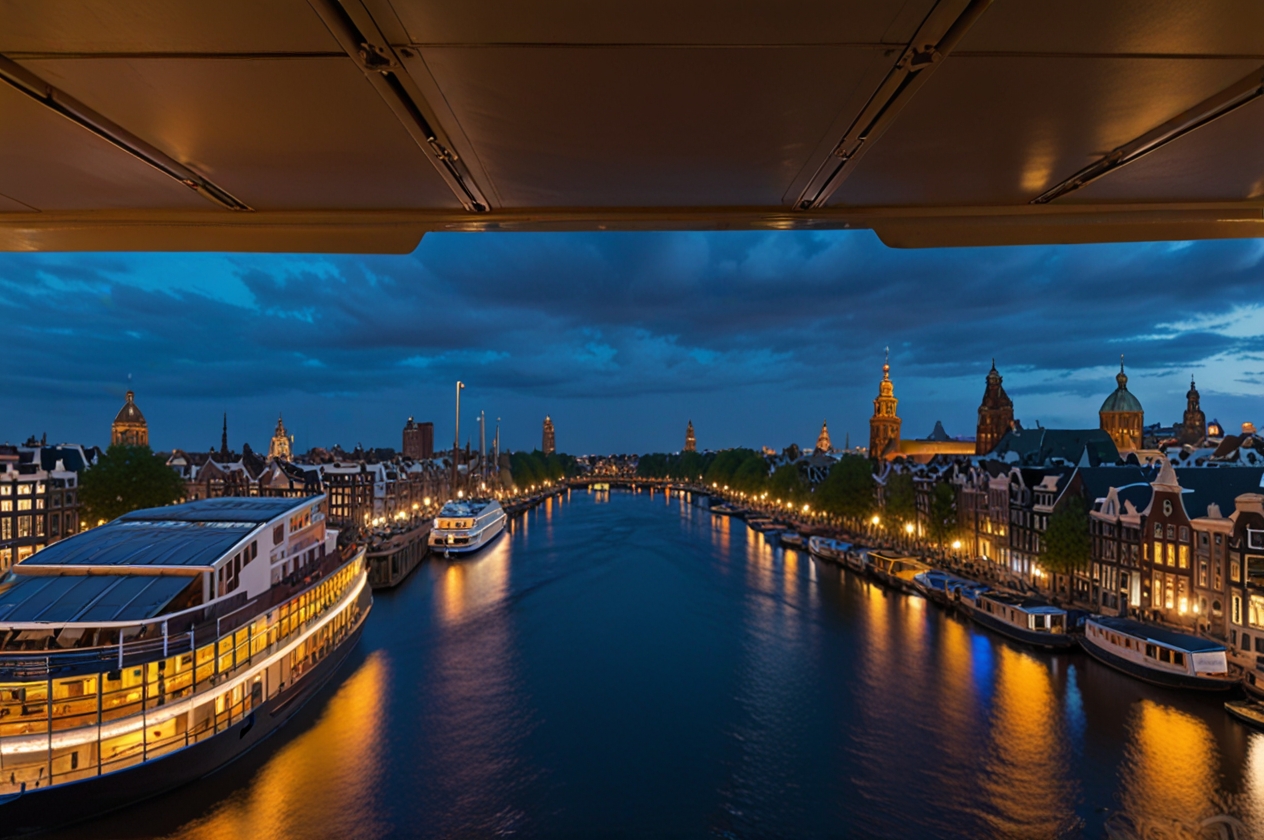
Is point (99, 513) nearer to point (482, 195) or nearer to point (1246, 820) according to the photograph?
point (482, 195)

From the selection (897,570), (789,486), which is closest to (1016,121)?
(897,570)

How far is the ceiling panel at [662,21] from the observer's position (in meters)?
1.55

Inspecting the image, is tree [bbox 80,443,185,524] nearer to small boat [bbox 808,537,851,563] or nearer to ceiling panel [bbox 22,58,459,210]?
small boat [bbox 808,537,851,563]

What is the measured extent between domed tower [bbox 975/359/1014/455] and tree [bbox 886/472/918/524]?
45.6 m

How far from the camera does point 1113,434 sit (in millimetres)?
80812

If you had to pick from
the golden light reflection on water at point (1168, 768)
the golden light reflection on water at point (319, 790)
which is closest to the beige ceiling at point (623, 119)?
the golden light reflection on water at point (319, 790)

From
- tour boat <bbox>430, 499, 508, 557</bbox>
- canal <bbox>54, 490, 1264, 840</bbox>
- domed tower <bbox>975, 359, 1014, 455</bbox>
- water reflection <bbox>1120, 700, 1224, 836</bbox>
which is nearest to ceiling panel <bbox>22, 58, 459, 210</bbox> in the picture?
canal <bbox>54, 490, 1264, 840</bbox>

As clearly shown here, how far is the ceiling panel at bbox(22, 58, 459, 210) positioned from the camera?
1848 mm

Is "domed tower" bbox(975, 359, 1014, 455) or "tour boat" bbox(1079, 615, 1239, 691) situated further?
"domed tower" bbox(975, 359, 1014, 455)

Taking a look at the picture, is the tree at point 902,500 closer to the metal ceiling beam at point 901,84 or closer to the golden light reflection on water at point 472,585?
the golden light reflection on water at point 472,585

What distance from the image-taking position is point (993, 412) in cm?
9369

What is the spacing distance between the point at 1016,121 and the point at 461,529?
5771 centimetres

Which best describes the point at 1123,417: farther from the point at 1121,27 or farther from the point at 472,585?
the point at 1121,27

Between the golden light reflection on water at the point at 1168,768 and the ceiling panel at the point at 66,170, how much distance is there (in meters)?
22.5
